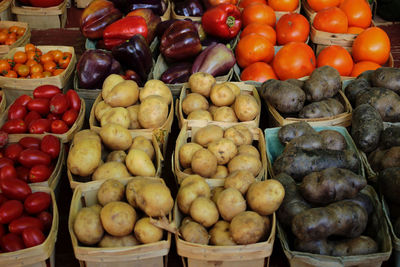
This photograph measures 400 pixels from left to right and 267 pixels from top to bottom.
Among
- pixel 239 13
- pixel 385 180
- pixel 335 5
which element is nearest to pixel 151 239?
pixel 385 180

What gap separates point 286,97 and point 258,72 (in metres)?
0.63

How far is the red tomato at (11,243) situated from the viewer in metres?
1.91

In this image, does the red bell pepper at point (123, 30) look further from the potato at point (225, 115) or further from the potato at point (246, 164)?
the potato at point (246, 164)

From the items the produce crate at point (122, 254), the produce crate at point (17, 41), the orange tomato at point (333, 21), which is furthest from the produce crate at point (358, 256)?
the produce crate at point (17, 41)

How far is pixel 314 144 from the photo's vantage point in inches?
95.2

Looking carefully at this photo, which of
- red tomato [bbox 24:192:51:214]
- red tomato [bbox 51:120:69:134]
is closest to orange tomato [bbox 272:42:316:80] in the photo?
red tomato [bbox 51:120:69:134]

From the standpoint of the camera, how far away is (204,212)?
1.91m

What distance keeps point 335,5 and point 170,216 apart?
3.06 m

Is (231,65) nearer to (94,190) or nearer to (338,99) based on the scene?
(338,99)

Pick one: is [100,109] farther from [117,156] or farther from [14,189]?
[14,189]

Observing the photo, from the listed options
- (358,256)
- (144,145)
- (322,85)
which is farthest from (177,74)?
(358,256)

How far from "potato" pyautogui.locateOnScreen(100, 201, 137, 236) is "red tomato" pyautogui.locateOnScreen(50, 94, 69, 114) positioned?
3.91ft

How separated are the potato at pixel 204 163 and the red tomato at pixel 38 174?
90cm

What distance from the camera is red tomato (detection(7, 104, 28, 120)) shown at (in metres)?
2.80
